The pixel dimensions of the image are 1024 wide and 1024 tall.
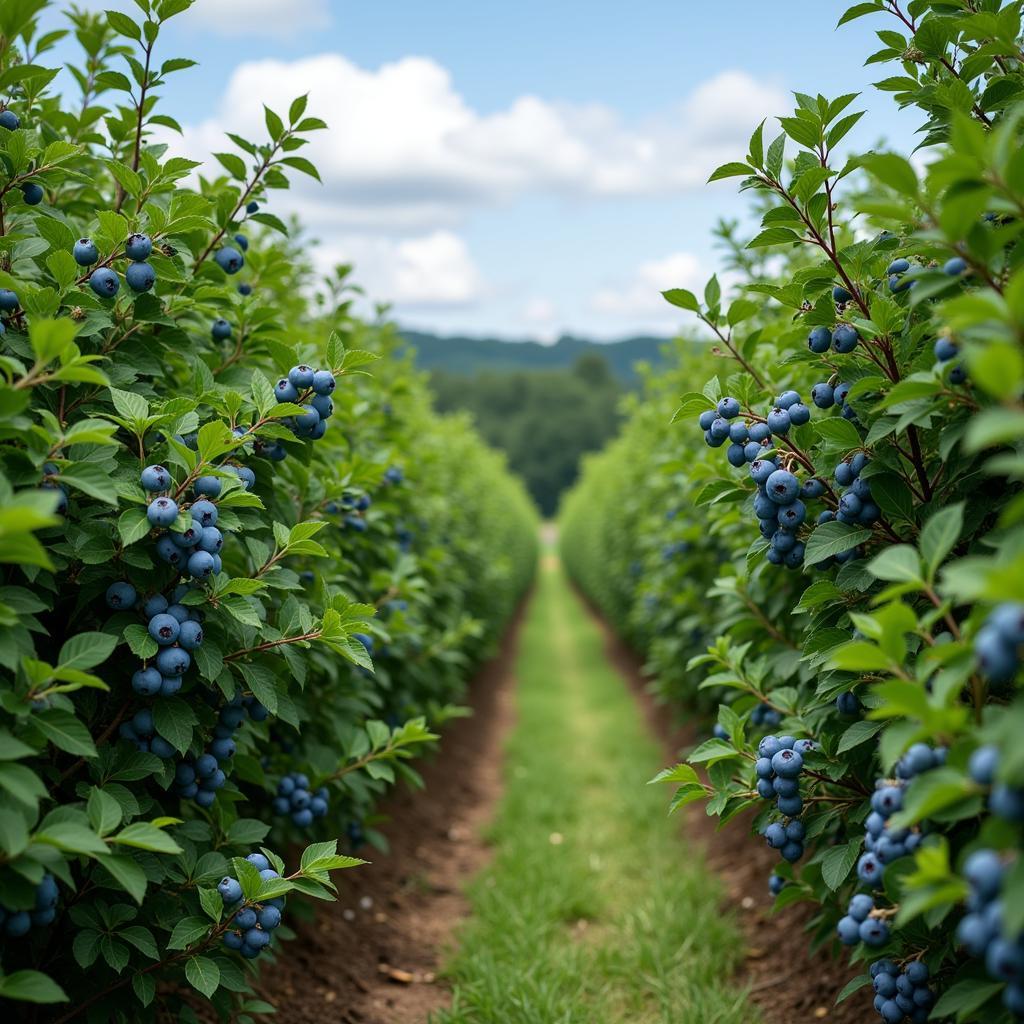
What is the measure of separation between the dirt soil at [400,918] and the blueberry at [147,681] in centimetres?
196

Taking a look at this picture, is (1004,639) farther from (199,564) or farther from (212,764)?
(212,764)

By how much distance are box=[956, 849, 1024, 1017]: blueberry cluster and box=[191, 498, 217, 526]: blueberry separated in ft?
5.76

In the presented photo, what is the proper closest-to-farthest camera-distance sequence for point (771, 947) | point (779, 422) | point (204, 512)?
point (204, 512) < point (779, 422) < point (771, 947)

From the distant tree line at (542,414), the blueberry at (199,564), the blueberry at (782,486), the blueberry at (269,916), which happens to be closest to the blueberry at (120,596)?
the blueberry at (199,564)

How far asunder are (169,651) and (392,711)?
299 cm

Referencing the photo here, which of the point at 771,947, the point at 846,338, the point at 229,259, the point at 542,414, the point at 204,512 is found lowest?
the point at 771,947

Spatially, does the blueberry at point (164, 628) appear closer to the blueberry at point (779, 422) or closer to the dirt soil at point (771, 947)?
the blueberry at point (779, 422)

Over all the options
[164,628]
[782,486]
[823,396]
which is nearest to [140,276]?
[164,628]

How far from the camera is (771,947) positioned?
4016 millimetres

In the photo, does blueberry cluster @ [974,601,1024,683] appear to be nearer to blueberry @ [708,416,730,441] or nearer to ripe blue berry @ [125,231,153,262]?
blueberry @ [708,416,730,441]

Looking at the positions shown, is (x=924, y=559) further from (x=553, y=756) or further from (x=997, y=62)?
(x=553, y=756)

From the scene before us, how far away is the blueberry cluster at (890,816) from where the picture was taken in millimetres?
1623

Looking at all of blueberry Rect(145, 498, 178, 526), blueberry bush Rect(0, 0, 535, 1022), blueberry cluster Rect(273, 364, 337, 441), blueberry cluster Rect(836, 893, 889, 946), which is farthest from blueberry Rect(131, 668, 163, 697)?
blueberry cluster Rect(836, 893, 889, 946)

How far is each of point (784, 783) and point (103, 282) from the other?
2298mm
